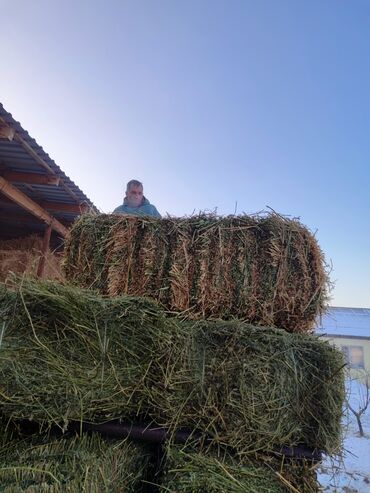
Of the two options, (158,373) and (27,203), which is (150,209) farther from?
(27,203)

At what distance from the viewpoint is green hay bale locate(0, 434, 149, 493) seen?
3.76 ft

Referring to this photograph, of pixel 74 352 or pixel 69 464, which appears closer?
pixel 69 464

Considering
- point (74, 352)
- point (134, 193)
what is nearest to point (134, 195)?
point (134, 193)

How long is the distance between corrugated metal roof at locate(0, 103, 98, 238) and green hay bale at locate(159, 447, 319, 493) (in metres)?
2.12

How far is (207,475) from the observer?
1.45m

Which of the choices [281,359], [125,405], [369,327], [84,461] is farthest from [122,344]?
[369,327]

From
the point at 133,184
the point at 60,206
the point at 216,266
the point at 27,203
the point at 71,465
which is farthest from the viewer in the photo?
the point at 60,206

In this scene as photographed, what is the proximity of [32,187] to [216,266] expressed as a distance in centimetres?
440

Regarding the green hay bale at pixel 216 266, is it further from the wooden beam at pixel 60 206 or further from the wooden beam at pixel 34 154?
the wooden beam at pixel 60 206

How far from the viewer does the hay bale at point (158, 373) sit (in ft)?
5.06

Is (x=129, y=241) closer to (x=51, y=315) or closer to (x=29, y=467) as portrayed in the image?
(x=51, y=315)

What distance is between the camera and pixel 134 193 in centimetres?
399

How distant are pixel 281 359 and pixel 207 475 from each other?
67 cm

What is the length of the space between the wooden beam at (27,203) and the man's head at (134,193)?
1053mm
